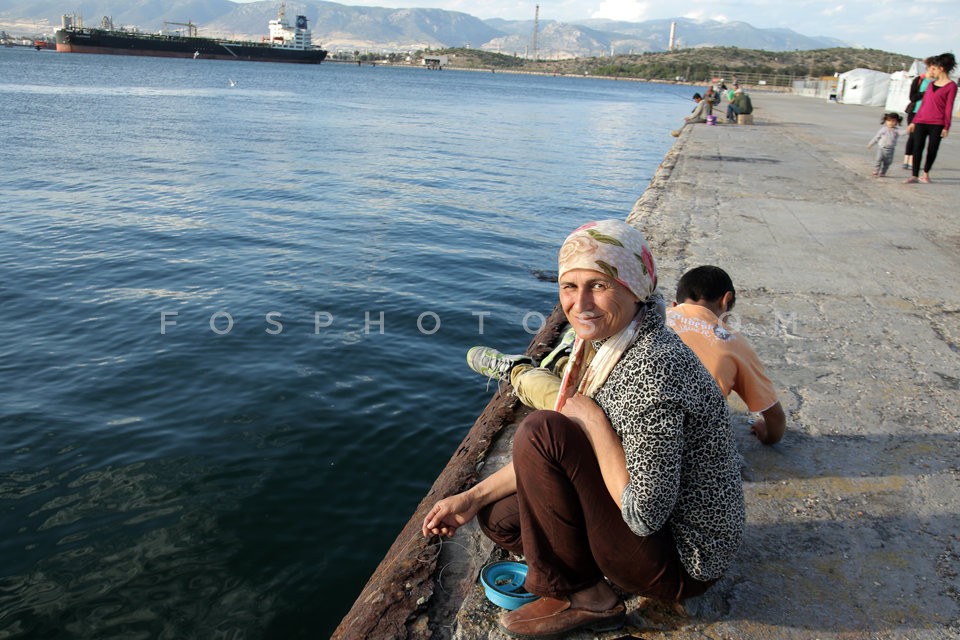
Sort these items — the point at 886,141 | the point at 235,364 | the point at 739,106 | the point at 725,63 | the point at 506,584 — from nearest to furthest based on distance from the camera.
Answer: the point at 506,584
the point at 235,364
the point at 886,141
the point at 739,106
the point at 725,63

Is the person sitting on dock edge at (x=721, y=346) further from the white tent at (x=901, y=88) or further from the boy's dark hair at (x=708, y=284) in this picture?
the white tent at (x=901, y=88)

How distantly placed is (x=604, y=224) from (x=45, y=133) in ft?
84.5

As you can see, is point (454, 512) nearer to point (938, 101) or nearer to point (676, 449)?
point (676, 449)

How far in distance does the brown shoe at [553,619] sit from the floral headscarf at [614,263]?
71cm

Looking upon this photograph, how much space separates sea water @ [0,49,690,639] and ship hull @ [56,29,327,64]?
317 feet

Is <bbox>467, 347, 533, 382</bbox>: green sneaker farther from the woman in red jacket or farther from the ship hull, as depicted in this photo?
the ship hull

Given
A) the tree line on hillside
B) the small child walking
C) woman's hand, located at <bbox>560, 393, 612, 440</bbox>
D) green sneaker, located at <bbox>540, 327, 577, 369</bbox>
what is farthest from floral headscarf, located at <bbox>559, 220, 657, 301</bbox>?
the tree line on hillside

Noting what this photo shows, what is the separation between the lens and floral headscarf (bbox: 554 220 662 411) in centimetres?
217

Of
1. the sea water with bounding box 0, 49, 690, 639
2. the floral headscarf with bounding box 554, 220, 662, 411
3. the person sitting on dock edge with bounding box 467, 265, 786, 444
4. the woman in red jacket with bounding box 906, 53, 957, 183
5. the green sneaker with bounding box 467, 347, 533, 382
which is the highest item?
the woman in red jacket with bounding box 906, 53, 957, 183

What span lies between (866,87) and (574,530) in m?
45.3

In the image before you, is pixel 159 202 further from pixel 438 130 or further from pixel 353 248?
pixel 438 130

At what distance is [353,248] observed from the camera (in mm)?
11648

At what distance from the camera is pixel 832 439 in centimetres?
370

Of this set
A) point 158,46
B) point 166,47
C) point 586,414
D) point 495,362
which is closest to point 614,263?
point 586,414
